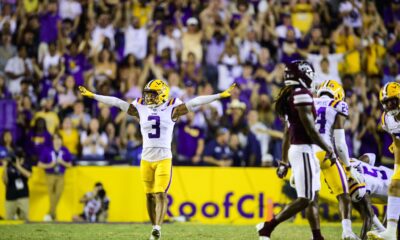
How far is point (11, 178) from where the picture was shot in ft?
50.9

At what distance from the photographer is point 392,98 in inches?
417

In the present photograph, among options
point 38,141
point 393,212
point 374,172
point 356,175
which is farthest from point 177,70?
point 393,212

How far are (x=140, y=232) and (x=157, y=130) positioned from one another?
73.6 inches

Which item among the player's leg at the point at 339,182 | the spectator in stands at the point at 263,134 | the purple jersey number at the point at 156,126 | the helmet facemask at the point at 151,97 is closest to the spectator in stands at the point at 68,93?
the spectator in stands at the point at 263,134

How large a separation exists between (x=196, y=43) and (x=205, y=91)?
1676mm

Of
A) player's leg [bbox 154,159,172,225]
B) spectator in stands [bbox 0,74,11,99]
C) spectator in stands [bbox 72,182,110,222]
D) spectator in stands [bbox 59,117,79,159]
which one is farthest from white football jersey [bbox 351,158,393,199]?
spectator in stands [bbox 0,74,11,99]

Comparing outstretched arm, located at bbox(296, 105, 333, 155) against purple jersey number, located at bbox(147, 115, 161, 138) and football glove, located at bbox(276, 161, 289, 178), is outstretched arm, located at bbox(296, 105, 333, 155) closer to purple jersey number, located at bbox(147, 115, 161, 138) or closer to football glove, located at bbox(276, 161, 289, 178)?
football glove, located at bbox(276, 161, 289, 178)

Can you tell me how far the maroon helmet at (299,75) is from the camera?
31.1ft

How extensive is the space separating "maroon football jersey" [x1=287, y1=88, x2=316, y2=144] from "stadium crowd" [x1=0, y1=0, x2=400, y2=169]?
6845mm

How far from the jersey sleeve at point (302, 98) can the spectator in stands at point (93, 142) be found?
7.91 meters

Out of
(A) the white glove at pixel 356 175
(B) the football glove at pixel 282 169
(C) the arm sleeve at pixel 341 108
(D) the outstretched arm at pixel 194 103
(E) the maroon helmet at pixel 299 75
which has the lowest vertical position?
(A) the white glove at pixel 356 175

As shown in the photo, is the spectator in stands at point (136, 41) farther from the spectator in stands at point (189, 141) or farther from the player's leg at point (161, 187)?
the player's leg at point (161, 187)

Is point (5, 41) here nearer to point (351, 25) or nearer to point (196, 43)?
point (196, 43)

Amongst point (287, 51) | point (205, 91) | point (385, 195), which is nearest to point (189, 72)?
point (205, 91)
